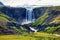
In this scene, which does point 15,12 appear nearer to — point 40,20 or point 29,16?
point 29,16

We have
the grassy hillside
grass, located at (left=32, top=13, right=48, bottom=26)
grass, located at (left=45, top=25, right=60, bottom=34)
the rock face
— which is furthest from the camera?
the rock face

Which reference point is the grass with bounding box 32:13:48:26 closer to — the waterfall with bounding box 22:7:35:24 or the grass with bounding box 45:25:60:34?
the waterfall with bounding box 22:7:35:24

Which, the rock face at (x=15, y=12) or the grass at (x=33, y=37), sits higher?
the rock face at (x=15, y=12)

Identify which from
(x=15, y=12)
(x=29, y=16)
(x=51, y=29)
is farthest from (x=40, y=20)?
(x=15, y=12)

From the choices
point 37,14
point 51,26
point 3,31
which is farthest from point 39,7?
point 3,31

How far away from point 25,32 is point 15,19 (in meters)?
0.90

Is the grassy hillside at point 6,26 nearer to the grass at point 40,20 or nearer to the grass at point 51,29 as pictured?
the grass at point 40,20

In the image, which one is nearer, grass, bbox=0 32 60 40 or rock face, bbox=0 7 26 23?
grass, bbox=0 32 60 40

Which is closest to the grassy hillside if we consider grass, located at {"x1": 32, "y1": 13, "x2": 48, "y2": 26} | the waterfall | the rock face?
the rock face

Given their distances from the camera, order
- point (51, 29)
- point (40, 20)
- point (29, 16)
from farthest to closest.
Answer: point (29, 16)
point (40, 20)
point (51, 29)

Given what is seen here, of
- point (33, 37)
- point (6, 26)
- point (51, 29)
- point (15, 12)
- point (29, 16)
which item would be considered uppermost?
point (15, 12)

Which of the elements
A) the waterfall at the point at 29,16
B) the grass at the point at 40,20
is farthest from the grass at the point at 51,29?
the waterfall at the point at 29,16

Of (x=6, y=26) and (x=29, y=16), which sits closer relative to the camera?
(x=6, y=26)

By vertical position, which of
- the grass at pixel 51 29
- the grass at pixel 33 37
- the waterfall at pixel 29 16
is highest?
the waterfall at pixel 29 16
